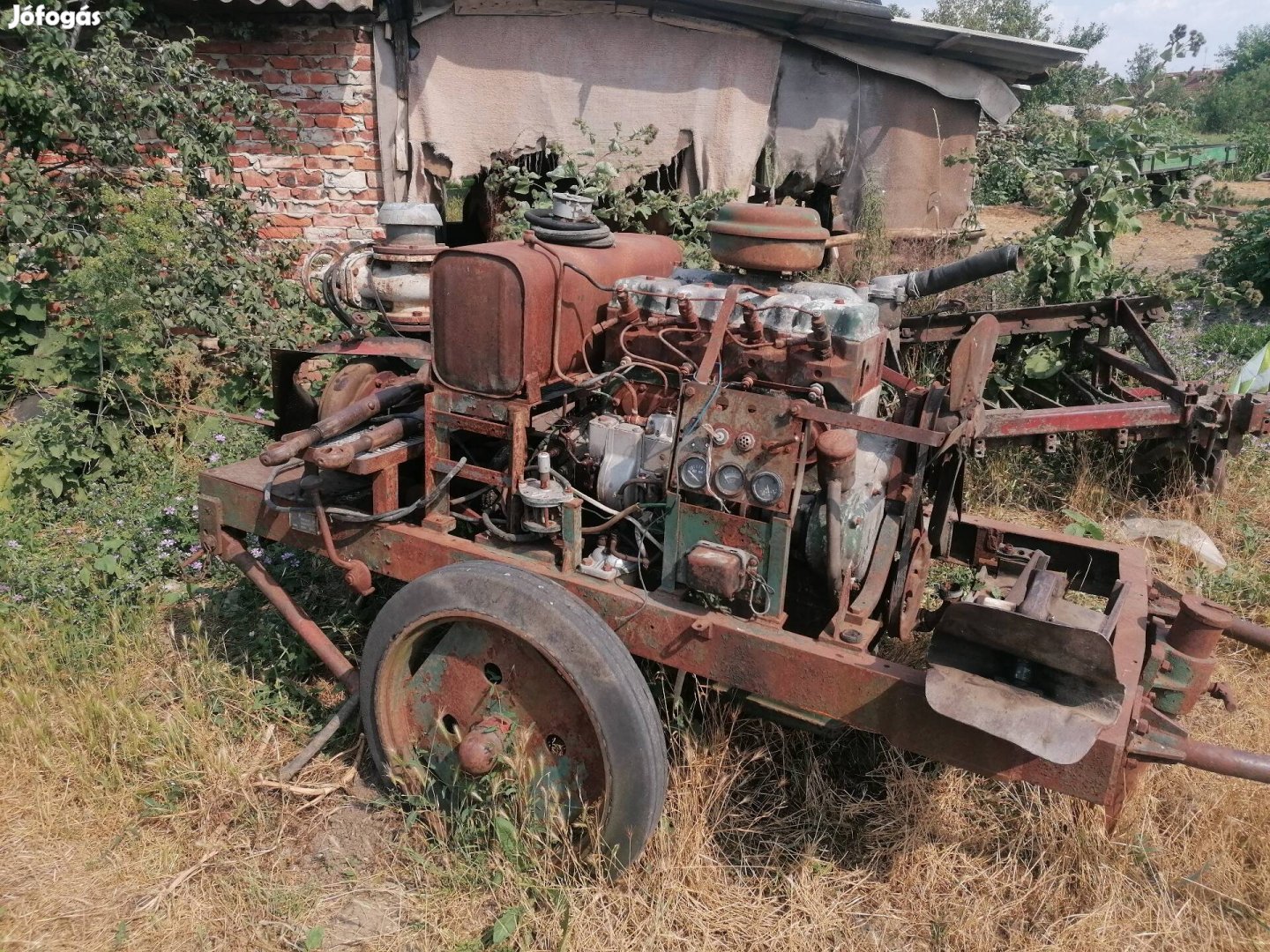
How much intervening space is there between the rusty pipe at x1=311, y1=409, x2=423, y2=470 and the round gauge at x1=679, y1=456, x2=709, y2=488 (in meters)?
1.08

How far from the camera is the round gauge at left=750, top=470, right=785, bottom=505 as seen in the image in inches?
103

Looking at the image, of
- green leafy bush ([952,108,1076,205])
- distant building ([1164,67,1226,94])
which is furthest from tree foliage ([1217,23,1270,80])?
green leafy bush ([952,108,1076,205])

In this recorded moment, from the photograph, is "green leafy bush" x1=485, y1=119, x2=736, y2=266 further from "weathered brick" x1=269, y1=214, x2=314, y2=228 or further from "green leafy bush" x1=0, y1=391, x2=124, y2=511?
"green leafy bush" x1=0, y1=391, x2=124, y2=511

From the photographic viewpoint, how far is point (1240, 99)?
97.6ft

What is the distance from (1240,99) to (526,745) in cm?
3576

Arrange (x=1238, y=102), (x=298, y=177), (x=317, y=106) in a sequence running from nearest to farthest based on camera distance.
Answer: (x=317, y=106), (x=298, y=177), (x=1238, y=102)

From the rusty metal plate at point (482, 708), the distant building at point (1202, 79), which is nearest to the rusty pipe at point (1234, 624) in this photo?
the rusty metal plate at point (482, 708)

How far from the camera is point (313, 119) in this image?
6750 millimetres

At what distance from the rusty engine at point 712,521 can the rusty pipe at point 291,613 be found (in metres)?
0.01

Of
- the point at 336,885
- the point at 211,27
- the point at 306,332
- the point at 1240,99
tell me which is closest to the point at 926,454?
the point at 336,885

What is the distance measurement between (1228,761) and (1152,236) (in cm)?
1391

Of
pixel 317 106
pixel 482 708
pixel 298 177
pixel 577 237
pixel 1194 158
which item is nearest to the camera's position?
pixel 482 708

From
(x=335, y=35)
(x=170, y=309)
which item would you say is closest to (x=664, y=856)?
(x=170, y=309)

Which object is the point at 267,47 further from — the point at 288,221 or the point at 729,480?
the point at 729,480
